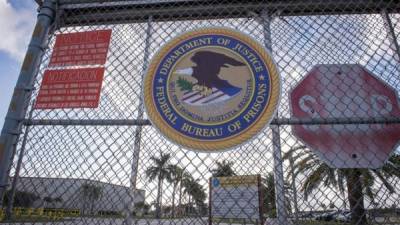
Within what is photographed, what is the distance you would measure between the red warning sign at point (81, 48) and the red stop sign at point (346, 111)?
4.43 feet

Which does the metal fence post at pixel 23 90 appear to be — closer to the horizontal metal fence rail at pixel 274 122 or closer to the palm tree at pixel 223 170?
the horizontal metal fence rail at pixel 274 122

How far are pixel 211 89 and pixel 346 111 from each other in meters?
0.81

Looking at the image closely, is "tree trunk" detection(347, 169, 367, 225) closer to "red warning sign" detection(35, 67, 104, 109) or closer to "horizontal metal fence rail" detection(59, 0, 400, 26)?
"horizontal metal fence rail" detection(59, 0, 400, 26)

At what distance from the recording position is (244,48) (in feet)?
5.43

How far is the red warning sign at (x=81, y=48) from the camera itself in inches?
74.2

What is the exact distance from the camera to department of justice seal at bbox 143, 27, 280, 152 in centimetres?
148

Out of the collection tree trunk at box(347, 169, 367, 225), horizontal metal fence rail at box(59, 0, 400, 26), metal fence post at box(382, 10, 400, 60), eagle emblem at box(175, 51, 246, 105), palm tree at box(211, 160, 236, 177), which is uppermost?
horizontal metal fence rail at box(59, 0, 400, 26)

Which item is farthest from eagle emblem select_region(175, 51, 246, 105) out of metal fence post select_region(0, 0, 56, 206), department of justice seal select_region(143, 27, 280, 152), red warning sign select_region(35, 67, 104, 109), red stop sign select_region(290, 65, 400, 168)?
metal fence post select_region(0, 0, 56, 206)

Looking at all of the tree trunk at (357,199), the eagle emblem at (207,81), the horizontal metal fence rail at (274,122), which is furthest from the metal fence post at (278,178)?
the tree trunk at (357,199)

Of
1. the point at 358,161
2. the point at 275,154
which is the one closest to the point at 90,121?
the point at 275,154

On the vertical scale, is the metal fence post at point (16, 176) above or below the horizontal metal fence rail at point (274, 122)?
below

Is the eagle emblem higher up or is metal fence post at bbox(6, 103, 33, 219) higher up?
the eagle emblem

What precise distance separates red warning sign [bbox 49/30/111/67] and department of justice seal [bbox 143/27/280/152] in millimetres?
485

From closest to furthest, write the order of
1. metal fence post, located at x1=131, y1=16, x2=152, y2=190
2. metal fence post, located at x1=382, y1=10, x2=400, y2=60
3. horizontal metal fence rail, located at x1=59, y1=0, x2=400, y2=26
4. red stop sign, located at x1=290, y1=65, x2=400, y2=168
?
red stop sign, located at x1=290, y1=65, x2=400, y2=168, metal fence post, located at x1=131, y1=16, x2=152, y2=190, metal fence post, located at x1=382, y1=10, x2=400, y2=60, horizontal metal fence rail, located at x1=59, y1=0, x2=400, y2=26
